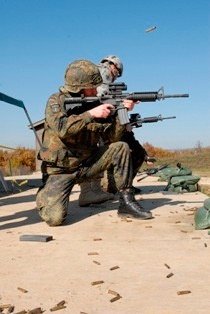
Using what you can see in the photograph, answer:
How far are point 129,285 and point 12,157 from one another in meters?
21.5

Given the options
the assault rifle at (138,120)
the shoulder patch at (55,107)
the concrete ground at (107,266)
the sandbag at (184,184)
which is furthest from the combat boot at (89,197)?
the sandbag at (184,184)

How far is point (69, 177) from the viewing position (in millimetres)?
4520

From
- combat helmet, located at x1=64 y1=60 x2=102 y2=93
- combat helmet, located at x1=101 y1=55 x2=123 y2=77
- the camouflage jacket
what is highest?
combat helmet, located at x1=101 y1=55 x2=123 y2=77

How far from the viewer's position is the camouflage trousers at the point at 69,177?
14.1ft

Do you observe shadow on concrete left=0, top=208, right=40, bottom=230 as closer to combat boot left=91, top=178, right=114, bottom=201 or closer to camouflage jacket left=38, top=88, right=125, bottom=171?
camouflage jacket left=38, top=88, right=125, bottom=171

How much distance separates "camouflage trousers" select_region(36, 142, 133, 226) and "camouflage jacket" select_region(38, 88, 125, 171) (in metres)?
0.09

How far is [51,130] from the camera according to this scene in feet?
14.5

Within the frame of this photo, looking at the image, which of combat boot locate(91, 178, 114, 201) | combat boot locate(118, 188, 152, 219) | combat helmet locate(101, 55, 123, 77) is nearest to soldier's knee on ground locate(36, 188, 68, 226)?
combat boot locate(118, 188, 152, 219)

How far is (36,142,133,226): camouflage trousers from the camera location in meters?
4.30

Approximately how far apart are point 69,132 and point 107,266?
5.26 ft

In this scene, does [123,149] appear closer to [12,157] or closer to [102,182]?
[102,182]

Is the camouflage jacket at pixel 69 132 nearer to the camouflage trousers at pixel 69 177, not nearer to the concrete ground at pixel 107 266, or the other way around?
the camouflage trousers at pixel 69 177

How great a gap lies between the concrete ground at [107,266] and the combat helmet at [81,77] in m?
1.32

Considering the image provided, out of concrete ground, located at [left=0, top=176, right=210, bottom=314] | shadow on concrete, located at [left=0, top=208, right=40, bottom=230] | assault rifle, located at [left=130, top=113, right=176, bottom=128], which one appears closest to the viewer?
concrete ground, located at [left=0, top=176, right=210, bottom=314]
